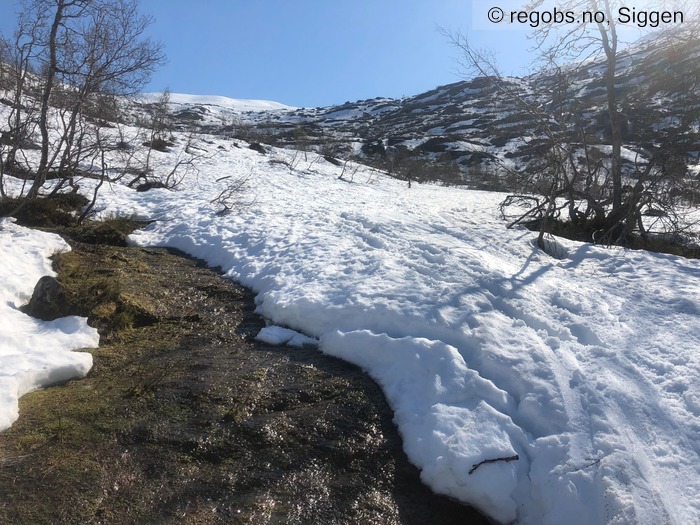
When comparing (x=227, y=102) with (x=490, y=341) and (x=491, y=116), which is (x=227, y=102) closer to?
(x=491, y=116)

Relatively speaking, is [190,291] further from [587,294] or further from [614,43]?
[614,43]

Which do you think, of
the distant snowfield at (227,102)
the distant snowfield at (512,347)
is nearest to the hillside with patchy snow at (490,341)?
the distant snowfield at (512,347)

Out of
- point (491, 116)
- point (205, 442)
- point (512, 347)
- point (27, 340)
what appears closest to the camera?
point (205, 442)

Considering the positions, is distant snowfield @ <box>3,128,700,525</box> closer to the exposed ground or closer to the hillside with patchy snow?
the hillside with patchy snow

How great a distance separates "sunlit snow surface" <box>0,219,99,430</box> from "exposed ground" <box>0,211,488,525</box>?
135mm

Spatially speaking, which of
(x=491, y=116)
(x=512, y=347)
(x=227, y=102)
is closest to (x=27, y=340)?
(x=512, y=347)

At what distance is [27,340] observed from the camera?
13.5 feet

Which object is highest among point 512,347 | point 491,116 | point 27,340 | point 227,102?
point 227,102

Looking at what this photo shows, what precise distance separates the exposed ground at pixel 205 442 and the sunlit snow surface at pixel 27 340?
135 mm

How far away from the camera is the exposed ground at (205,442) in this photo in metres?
2.71

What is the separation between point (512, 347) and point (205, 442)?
2.88m

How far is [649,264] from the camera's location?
6.62 m

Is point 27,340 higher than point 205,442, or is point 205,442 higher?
point 27,340

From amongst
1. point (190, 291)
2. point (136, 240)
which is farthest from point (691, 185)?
point (136, 240)
